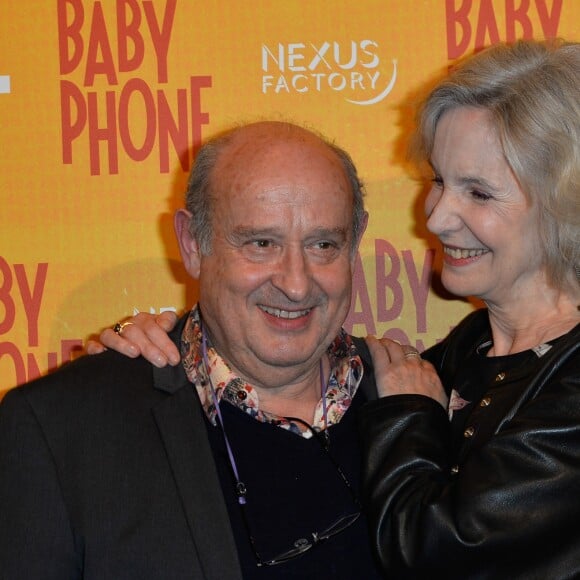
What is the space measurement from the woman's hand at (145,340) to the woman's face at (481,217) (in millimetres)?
562

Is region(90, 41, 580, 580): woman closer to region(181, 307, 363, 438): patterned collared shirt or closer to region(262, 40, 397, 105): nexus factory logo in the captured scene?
region(181, 307, 363, 438): patterned collared shirt

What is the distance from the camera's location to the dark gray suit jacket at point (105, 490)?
68.3 inches

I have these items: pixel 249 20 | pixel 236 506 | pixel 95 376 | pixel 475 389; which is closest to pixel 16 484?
pixel 95 376

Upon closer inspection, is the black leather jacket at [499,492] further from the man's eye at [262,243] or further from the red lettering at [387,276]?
the red lettering at [387,276]

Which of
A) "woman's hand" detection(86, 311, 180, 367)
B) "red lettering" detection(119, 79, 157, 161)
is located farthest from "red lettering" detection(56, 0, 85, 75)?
"woman's hand" detection(86, 311, 180, 367)

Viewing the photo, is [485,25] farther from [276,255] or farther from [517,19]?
[276,255]

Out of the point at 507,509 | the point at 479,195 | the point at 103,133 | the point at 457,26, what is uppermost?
the point at 457,26

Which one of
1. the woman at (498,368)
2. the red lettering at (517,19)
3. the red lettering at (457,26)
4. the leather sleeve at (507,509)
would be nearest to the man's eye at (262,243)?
the woman at (498,368)

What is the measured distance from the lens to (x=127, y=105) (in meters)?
2.60

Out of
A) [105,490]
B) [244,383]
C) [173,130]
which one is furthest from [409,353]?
[173,130]

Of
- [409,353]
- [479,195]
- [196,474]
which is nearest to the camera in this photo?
[196,474]

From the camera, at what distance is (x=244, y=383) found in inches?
79.1

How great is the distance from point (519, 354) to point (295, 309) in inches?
17.1

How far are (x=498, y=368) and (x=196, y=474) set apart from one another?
24.5 inches
